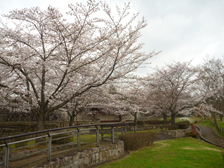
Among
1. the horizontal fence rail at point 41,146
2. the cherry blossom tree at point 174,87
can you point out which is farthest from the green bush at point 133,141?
the cherry blossom tree at point 174,87

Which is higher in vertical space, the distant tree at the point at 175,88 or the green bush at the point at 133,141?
the distant tree at the point at 175,88

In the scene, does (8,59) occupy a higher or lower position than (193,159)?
higher

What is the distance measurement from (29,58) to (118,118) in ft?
70.4

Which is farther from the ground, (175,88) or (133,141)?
(175,88)

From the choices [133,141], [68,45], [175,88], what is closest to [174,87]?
[175,88]

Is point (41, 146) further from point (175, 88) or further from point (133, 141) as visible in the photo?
point (175, 88)

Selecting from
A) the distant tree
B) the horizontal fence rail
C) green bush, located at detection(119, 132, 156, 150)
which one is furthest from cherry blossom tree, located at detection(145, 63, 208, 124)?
the horizontal fence rail

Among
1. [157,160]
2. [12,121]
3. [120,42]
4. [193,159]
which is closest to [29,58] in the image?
[120,42]

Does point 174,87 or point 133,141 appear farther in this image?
point 174,87

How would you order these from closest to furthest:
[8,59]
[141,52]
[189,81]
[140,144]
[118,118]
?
1. [8,59]
2. [141,52]
3. [140,144]
4. [189,81]
5. [118,118]

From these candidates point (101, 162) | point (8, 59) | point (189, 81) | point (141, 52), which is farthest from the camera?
point (189, 81)

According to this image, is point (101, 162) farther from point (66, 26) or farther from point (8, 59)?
point (66, 26)

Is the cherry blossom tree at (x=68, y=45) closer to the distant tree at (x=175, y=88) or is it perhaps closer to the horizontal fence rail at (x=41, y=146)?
the horizontal fence rail at (x=41, y=146)

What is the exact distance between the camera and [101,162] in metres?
6.48
